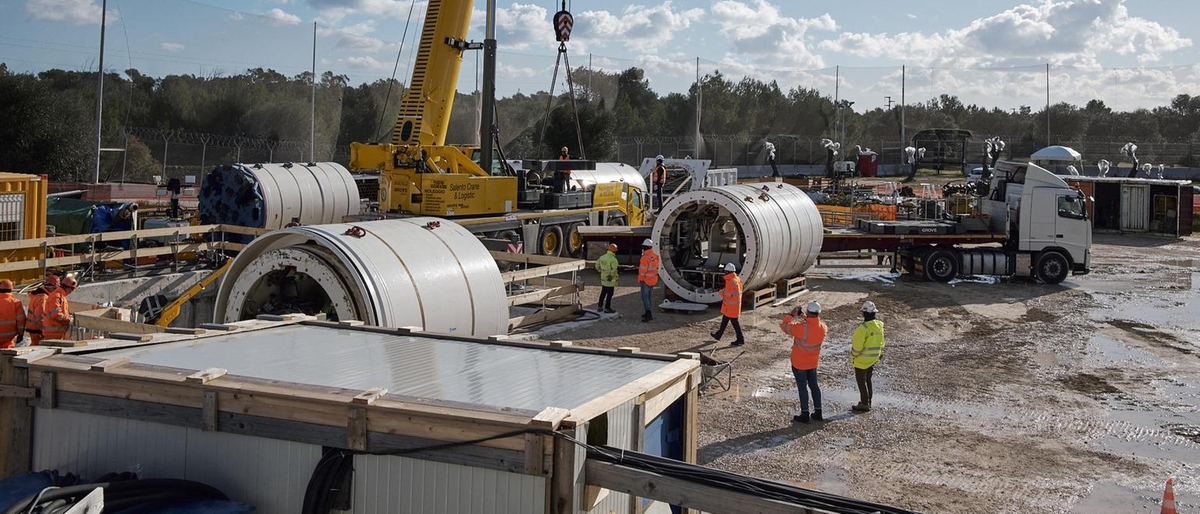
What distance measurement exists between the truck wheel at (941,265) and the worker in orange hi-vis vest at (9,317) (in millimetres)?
19501

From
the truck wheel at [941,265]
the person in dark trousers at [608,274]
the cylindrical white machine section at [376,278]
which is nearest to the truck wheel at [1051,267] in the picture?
the truck wheel at [941,265]

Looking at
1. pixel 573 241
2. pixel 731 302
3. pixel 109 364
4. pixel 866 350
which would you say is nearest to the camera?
pixel 109 364

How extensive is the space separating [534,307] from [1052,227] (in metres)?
13.1

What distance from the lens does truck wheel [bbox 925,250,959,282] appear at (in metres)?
24.3

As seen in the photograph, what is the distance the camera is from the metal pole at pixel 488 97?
24250mm

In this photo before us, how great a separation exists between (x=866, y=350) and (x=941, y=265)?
42.3 feet

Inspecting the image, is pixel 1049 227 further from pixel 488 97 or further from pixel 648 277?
pixel 488 97

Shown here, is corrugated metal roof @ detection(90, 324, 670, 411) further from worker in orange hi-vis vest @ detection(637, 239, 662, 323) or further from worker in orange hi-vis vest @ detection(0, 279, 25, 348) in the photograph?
worker in orange hi-vis vest @ detection(637, 239, 662, 323)

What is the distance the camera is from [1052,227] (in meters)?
24.0

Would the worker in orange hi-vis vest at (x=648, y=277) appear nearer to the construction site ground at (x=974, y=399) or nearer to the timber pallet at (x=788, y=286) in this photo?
the construction site ground at (x=974, y=399)

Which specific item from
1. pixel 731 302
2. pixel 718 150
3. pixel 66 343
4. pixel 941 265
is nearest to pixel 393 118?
pixel 718 150

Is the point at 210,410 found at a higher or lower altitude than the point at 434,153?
lower

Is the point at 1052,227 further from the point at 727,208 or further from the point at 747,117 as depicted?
the point at 747,117

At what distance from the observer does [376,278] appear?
10.6 m
